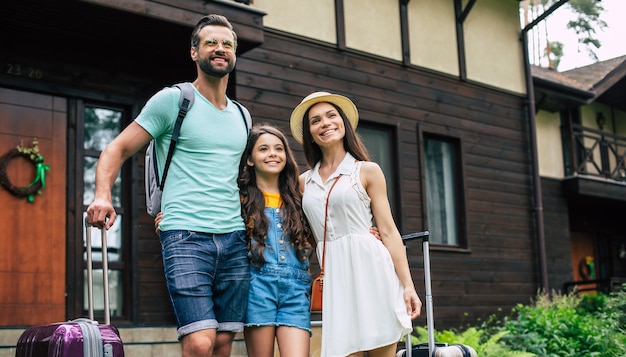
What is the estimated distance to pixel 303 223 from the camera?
4.07 m

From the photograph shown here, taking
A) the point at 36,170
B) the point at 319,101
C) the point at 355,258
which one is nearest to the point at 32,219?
the point at 36,170

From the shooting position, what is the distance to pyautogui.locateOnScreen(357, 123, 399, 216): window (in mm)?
10211

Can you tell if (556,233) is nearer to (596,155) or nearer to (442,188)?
(596,155)

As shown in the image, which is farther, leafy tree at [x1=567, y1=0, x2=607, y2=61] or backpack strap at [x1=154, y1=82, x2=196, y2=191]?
leafy tree at [x1=567, y1=0, x2=607, y2=61]

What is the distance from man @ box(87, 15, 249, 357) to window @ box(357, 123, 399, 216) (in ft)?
21.1

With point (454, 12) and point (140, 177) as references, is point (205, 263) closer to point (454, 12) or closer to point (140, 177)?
point (140, 177)

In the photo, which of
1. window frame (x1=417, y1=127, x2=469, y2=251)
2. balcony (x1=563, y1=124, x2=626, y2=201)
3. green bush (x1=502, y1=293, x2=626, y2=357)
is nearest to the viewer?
green bush (x1=502, y1=293, x2=626, y2=357)

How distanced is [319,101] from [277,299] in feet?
3.46

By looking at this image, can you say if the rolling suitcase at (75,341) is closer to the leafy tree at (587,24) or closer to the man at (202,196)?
the man at (202,196)

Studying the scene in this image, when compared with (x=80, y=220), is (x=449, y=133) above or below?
above

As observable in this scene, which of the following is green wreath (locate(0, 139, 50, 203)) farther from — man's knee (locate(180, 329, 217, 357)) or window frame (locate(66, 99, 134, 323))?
man's knee (locate(180, 329, 217, 357))

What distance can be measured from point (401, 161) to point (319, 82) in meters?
1.56

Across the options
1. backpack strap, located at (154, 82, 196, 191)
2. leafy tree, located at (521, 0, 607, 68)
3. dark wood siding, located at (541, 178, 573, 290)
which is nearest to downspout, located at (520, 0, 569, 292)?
dark wood siding, located at (541, 178, 573, 290)

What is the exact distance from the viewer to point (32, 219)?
25.0ft
